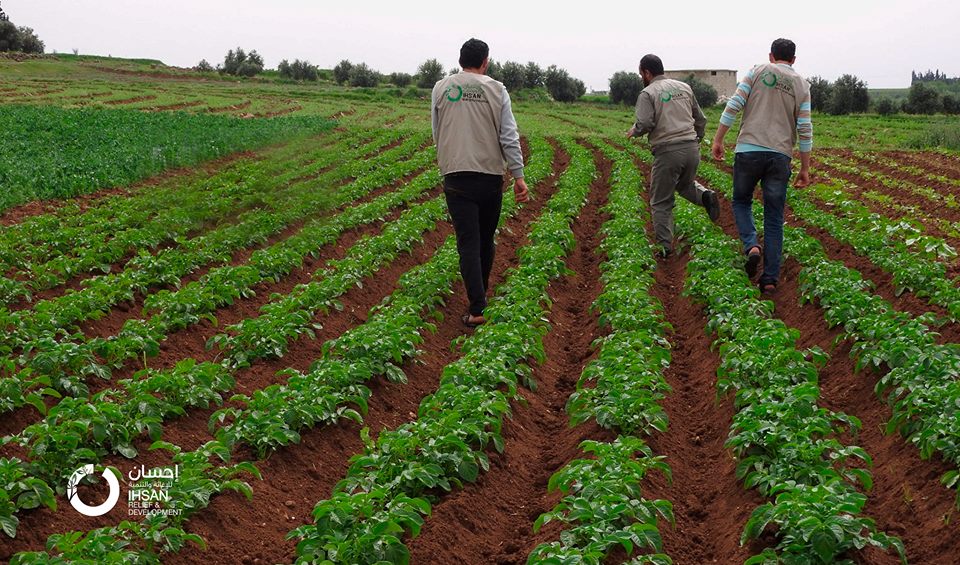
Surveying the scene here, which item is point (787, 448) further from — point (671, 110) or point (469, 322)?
point (671, 110)

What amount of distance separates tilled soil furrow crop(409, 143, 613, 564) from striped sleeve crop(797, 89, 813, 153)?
2.87 m

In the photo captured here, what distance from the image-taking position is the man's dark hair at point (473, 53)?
789cm

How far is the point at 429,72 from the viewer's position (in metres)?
84.7

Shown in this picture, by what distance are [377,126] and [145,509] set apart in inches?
1440

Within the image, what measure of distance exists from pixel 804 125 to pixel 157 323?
6.72 metres

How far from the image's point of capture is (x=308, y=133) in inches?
1296

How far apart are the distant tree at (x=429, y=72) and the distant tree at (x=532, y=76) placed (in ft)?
28.0

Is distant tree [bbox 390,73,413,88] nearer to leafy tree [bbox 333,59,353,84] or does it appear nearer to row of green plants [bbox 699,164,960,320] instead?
leafy tree [bbox 333,59,353,84]

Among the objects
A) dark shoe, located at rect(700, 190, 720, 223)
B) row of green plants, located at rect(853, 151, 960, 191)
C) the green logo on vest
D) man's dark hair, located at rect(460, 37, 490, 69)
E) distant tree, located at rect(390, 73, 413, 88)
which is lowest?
row of green plants, located at rect(853, 151, 960, 191)

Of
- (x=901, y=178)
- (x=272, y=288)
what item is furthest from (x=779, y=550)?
(x=901, y=178)

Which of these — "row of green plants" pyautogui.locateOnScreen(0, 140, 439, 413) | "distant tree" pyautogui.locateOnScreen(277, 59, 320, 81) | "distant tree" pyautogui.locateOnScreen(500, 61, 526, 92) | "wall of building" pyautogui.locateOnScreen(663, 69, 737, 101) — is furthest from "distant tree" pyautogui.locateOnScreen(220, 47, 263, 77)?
"row of green plants" pyautogui.locateOnScreen(0, 140, 439, 413)

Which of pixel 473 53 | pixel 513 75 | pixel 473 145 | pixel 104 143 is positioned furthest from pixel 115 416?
pixel 513 75

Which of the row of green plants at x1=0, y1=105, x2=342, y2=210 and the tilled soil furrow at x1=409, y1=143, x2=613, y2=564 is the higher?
the row of green plants at x1=0, y1=105, x2=342, y2=210

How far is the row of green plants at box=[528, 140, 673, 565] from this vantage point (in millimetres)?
3775
